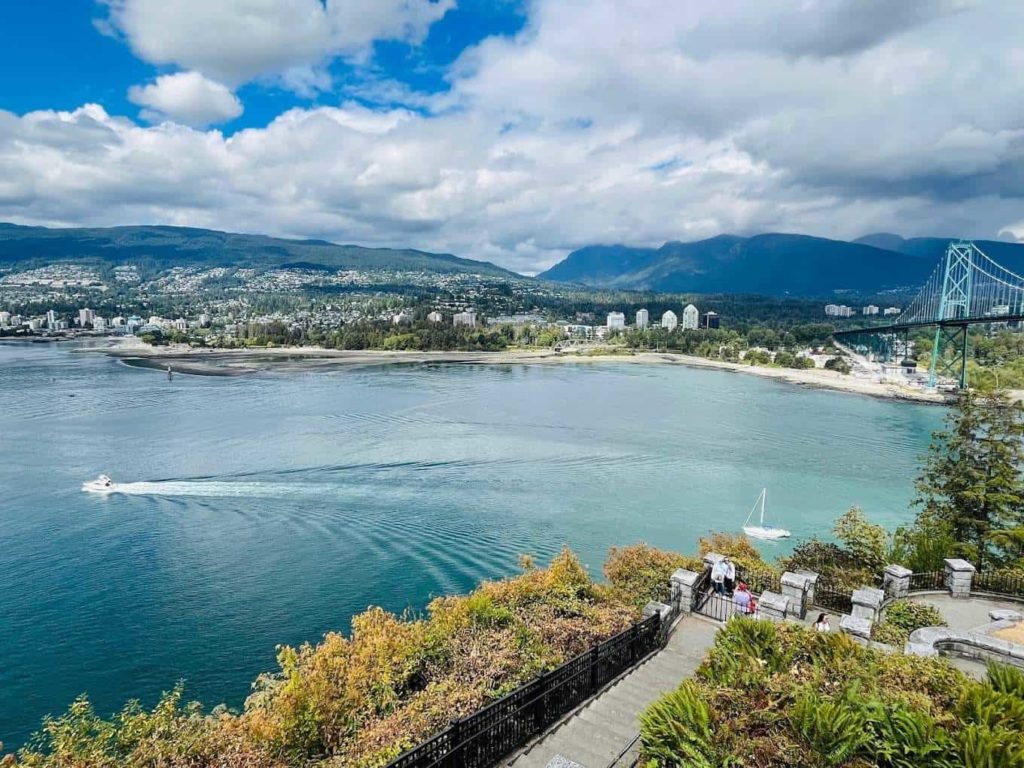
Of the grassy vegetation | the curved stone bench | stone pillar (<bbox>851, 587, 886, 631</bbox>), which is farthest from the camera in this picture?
stone pillar (<bbox>851, 587, 886, 631</bbox>)

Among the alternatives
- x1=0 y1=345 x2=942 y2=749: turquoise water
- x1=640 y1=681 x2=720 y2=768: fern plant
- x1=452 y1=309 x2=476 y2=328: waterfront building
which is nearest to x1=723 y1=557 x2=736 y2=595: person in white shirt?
x1=640 y1=681 x2=720 y2=768: fern plant

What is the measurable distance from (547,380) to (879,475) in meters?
48.6

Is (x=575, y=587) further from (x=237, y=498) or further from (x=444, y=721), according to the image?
(x=237, y=498)

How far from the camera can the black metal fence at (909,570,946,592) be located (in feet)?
41.3

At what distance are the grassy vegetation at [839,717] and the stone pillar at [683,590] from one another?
396 cm

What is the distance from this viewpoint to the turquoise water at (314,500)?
17.7 metres

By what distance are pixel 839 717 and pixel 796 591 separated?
615 centimetres

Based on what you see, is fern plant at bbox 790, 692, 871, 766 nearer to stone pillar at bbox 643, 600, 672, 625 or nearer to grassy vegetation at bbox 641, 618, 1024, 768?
grassy vegetation at bbox 641, 618, 1024, 768

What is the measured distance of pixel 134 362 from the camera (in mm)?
99375

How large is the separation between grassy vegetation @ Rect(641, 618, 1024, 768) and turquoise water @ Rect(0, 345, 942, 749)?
13218 millimetres

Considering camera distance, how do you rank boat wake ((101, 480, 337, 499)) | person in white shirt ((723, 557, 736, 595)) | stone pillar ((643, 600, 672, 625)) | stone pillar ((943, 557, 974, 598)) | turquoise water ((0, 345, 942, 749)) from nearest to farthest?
1. stone pillar ((643, 600, 672, 625))
2. stone pillar ((943, 557, 974, 598))
3. person in white shirt ((723, 557, 736, 595))
4. turquoise water ((0, 345, 942, 749))
5. boat wake ((101, 480, 337, 499))

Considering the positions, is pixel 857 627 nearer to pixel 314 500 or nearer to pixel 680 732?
pixel 680 732

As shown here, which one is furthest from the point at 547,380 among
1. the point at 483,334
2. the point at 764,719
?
the point at 764,719

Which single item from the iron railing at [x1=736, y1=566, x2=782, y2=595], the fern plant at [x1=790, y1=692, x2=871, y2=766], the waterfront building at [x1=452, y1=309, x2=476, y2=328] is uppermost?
the waterfront building at [x1=452, y1=309, x2=476, y2=328]
